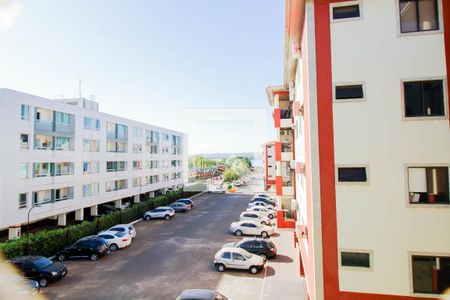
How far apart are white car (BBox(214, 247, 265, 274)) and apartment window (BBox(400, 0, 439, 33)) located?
14.8m

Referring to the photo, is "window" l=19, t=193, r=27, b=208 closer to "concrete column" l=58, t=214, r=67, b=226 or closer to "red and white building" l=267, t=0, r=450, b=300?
"concrete column" l=58, t=214, r=67, b=226

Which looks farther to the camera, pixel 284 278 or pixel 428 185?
pixel 284 278

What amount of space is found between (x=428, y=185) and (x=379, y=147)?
1654 mm

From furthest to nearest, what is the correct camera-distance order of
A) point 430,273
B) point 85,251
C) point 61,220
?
point 61,220 → point 85,251 → point 430,273

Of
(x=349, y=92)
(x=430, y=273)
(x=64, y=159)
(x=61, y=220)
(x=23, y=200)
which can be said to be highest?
(x=349, y=92)

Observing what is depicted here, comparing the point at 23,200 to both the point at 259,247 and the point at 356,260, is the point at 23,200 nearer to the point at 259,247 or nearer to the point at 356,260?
the point at 259,247

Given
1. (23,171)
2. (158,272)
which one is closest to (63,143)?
(23,171)

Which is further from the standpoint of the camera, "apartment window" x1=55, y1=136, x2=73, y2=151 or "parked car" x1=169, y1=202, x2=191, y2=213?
"parked car" x1=169, y1=202, x2=191, y2=213

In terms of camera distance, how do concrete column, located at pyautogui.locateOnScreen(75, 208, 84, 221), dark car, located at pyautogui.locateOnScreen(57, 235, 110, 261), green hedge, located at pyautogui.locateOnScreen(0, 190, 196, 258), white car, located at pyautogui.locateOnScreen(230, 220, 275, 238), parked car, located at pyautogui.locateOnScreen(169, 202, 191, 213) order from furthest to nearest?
parked car, located at pyautogui.locateOnScreen(169, 202, 191, 213) < concrete column, located at pyautogui.locateOnScreen(75, 208, 84, 221) < white car, located at pyautogui.locateOnScreen(230, 220, 275, 238) < dark car, located at pyautogui.locateOnScreen(57, 235, 110, 261) < green hedge, located at pyautogui.locateOnScreen(0, 190, 196, 258)

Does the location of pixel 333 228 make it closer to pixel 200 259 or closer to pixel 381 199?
pixel 381 199

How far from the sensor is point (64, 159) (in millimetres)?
28344

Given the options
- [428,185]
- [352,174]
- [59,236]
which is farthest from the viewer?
[59,236]

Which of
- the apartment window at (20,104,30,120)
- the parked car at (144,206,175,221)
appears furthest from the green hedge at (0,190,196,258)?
the apartment window at (20,104,30,120)

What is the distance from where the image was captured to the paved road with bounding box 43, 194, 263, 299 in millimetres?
15266
